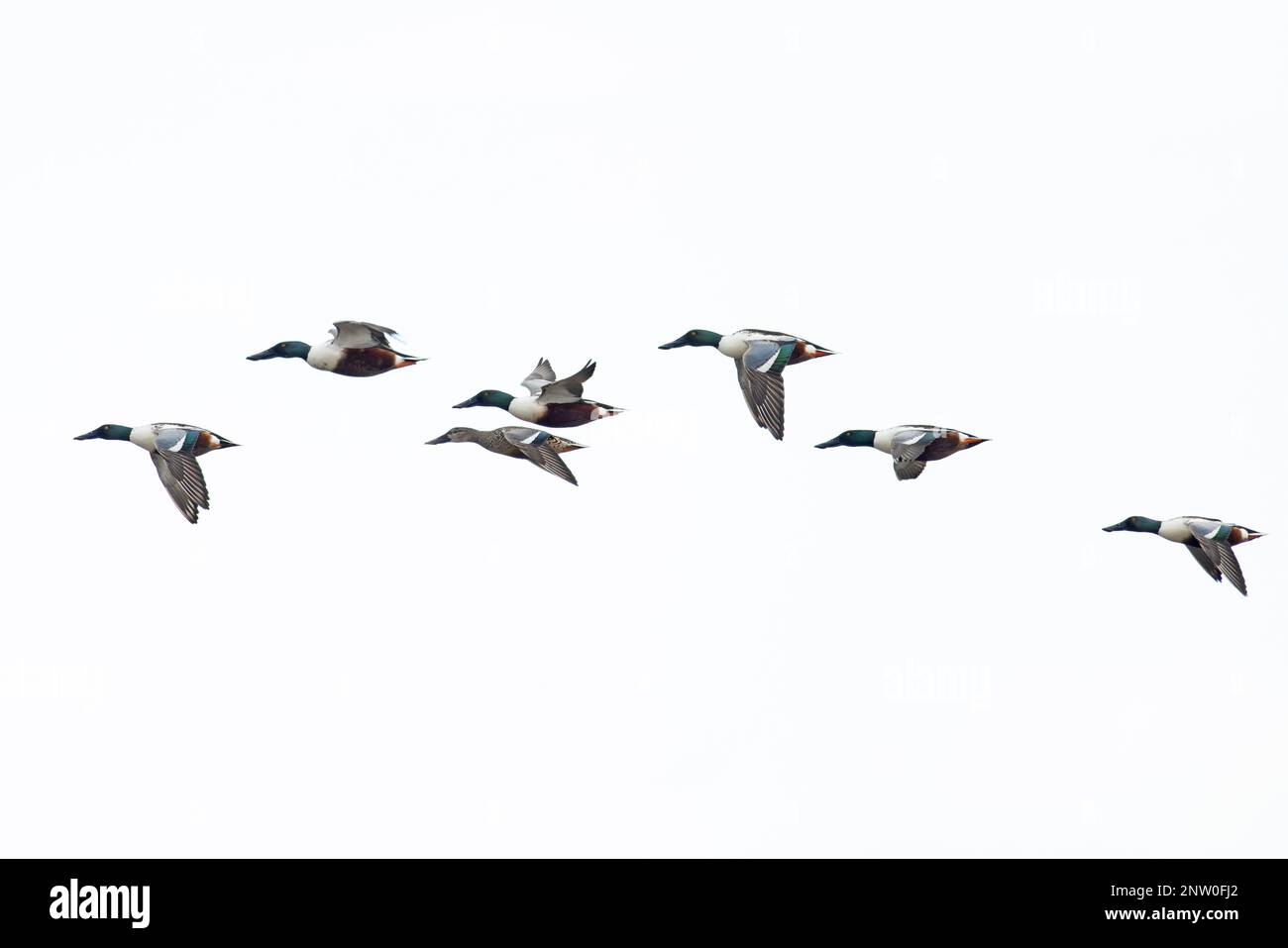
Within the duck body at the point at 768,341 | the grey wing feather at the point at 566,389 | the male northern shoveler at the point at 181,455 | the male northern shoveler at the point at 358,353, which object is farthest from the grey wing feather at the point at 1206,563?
the male northern shoveler at the point at 181,455

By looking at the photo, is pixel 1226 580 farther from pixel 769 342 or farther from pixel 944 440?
pixel 769 342

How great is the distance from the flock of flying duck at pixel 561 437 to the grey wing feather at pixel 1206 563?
0.03 feet

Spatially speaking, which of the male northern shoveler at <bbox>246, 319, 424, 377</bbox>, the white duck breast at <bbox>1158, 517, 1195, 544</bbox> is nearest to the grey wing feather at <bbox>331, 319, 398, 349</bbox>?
the male northern shoveler at <bbox>246, 319, 424, 377</bbox>

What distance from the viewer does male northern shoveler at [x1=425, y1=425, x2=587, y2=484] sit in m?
Result: 29.7

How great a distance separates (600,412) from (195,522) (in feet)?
15.2

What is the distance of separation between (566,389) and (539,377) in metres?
1.93

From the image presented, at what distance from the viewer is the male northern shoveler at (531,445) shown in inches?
1168

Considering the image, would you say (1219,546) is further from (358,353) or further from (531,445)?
(358,353)

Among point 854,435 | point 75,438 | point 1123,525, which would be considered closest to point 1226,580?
point 1123,525

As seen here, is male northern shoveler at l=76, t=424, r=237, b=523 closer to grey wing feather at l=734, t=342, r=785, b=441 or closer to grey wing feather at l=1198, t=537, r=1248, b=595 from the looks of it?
grey wing feather at l=734, t=342, r=785, b=441

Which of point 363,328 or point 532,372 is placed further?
point 532,372

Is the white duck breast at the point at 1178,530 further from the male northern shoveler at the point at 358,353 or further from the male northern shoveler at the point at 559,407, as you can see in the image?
the male northern shoveler at the point at 358,353

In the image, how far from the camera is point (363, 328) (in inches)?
1185

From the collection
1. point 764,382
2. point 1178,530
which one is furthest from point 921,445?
point 1178,530
